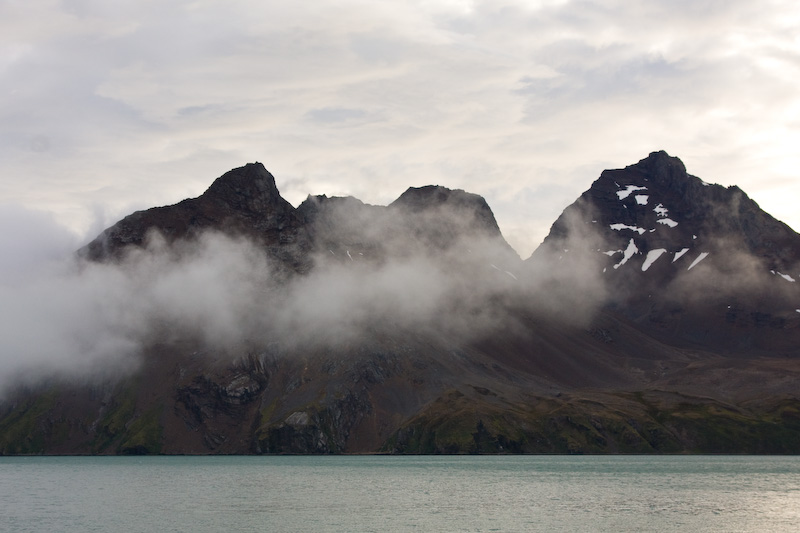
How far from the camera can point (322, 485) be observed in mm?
172250

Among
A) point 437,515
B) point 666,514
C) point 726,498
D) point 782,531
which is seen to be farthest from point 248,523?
point 726,498

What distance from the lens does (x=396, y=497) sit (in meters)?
144

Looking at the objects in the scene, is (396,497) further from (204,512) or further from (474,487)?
(204,512)

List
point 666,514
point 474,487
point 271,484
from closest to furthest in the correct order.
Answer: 1. point 666,514
2. point 474,487
3. point 271,484

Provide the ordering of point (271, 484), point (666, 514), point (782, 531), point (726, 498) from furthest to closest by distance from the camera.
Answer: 1. point (271, 484)
2. point (726, 498)
3. point (666, 514)
4. point (782, 531)

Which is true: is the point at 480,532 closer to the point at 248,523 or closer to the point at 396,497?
the point at 248,523

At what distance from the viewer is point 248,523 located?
11125 centimetres

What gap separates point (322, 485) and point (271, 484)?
1202 cm

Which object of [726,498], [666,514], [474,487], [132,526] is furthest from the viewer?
[474,487]

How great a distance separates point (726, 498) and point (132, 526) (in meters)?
96.6

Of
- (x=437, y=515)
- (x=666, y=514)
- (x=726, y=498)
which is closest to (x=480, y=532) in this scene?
(x=437, y=515)

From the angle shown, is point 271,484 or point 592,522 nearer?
point 592,522

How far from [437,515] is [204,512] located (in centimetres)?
3606

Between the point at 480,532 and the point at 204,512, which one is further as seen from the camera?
the point at 204,512
